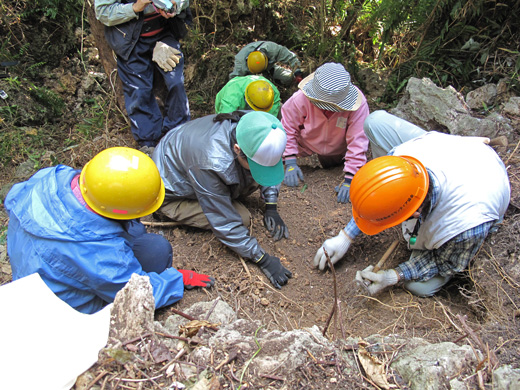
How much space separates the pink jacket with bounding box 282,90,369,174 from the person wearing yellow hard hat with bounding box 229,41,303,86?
130cm

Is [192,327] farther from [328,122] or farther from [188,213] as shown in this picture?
[328,122]

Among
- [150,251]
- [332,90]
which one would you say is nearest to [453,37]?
[332,90]

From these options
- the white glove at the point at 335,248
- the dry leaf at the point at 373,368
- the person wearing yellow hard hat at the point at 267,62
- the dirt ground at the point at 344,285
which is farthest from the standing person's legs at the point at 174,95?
the dry leaf at the point at 373,368

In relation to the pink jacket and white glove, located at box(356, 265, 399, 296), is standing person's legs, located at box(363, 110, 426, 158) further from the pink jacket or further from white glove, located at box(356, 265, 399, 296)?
white glove, located at box(356, 265, 399, 296)

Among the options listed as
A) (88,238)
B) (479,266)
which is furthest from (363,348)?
(88,238)

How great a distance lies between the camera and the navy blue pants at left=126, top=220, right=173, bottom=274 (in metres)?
2.26

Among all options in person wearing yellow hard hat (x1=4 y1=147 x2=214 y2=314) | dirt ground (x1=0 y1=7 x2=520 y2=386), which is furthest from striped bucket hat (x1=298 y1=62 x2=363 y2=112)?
person wearing yellow hard hat (x1=4 y1=147 x2=214 y2=314)

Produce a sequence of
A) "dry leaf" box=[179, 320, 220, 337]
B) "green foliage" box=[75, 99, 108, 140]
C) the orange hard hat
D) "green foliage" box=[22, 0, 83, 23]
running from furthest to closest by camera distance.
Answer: "green foliage" box=[22, 0, 83, 23] < "green foliage" box=[75, 99, 108, 140] < the orange hard hat < "dry leaf" box=[179, 320, 220, 337]

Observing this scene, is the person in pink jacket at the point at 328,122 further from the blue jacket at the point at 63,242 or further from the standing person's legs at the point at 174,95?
the blue jacket at the point at 63,242

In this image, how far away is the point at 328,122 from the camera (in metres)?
3.29

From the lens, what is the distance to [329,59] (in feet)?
16.0

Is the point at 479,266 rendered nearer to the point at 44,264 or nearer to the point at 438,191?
the point at 438,191

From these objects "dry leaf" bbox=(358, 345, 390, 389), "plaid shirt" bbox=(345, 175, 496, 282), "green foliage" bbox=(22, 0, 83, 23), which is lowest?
"plaid shirt" bbox=(345, 175, 496, 282)

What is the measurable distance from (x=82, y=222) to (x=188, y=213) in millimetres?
1189
